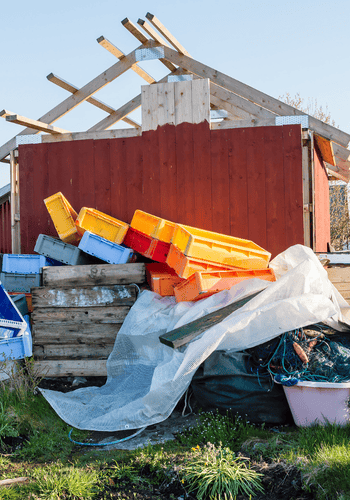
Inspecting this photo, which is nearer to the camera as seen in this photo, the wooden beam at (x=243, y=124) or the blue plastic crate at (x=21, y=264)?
the blue plastic crate at (x=21, y=264)

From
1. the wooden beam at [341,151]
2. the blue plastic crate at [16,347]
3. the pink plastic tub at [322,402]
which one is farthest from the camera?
the wooden beam at [341,151]

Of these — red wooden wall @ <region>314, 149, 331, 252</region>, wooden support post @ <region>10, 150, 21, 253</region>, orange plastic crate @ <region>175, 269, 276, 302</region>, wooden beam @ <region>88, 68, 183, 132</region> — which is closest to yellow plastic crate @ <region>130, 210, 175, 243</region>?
orange plastic crate @ <region>175, 269, 276, 302</region>

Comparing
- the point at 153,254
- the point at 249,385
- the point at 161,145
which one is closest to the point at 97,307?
the point at 153,254

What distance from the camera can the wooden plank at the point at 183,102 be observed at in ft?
20.8

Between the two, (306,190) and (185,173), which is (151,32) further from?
(306,190)

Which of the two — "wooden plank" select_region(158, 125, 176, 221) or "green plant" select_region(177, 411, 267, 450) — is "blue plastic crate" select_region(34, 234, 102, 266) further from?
"green plant" select_region(177, 411, 267, 450)

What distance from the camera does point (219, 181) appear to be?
20.8 ft

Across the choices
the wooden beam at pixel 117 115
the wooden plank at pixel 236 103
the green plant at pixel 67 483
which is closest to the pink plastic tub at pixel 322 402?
the green plant at pixel 67 483

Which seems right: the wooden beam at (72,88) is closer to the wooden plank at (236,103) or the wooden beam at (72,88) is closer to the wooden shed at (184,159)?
the wooden shed at (184,159)

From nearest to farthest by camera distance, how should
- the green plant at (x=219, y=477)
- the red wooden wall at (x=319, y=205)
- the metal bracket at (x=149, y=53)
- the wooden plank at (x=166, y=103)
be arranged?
the green plant at (x=219, y=477) → the wooden plank at (x=166, y=103) → the metal bracket at (x=149, y=53) → the red wooden wall at (x=319, y=205)

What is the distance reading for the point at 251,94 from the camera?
20.9 feet

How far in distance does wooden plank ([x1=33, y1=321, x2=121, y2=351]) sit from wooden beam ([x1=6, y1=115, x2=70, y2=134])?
2998mm

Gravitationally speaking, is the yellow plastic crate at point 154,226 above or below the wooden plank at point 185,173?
below

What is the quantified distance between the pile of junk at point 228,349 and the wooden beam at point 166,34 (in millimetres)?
3210
